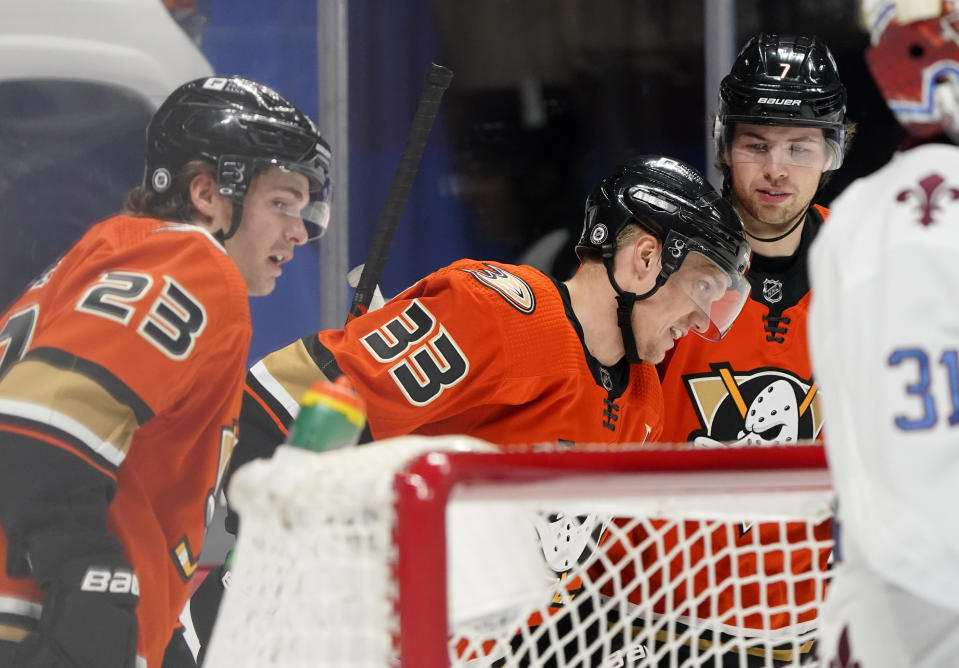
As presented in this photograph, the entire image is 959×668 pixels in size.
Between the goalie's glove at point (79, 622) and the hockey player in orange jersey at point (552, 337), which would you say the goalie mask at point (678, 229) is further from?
the goalie's glove at point (79, 622)

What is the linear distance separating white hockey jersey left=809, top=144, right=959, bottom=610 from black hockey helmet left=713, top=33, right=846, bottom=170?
1.45 meters

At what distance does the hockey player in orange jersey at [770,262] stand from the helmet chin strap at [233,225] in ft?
2.75

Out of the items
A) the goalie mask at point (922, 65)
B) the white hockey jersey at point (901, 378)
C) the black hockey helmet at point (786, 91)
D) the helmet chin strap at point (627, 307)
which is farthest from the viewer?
the black hockey helmet at point (786, 91)

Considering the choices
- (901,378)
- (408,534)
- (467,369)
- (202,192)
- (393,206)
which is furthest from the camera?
(393,206)

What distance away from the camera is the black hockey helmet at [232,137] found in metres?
2.23

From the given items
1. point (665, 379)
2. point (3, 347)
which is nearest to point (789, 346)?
point (665, 379)

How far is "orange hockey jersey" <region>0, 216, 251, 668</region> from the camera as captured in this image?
1972 millimetres

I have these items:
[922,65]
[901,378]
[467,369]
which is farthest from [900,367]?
[467,369]

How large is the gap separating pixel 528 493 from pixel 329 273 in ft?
5.79

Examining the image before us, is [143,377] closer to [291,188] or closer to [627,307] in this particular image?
[291,188]

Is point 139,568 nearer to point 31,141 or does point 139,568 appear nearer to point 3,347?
point 3,347

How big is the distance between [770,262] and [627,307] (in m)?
0.38

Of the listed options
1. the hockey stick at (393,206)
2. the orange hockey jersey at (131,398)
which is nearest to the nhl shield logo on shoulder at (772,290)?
the hockey stick at (393,206)

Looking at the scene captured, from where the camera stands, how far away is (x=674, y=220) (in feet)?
7.23
